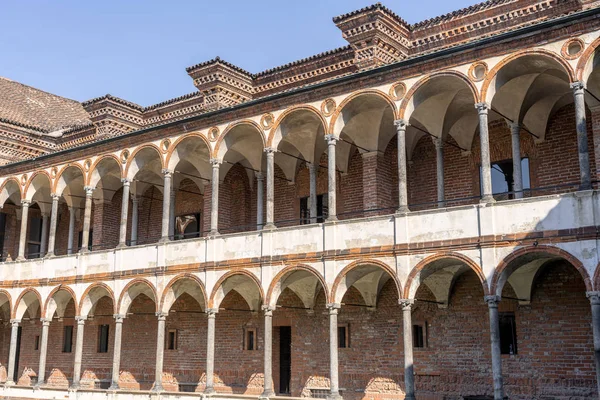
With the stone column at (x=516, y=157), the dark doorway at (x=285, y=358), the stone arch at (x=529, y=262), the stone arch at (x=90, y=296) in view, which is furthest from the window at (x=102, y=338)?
the stone column at (x=516, y=157)

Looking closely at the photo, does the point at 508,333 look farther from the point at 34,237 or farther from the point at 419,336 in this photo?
the point at 34,237

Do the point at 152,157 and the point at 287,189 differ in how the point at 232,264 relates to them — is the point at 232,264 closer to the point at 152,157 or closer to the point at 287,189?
the point at 287,189

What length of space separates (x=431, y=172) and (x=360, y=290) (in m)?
3.62

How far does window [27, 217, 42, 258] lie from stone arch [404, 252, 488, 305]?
683 inches

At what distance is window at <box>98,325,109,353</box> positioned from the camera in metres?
25.3

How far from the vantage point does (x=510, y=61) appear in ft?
48.1

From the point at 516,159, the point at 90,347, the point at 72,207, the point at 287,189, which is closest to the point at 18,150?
the point at 72,207

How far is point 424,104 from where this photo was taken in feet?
56.3

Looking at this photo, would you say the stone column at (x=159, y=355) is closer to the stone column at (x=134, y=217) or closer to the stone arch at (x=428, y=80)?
the stone column at (x=134, y=217)

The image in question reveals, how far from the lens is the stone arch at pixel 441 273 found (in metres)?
14.7

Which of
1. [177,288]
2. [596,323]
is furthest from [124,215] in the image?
[596,323]

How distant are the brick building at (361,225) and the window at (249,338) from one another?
89 millimetres

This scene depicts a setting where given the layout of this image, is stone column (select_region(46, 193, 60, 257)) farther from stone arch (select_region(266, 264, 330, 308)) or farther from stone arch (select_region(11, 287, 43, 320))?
stone arch (select_region(266, 264, 330, 308))

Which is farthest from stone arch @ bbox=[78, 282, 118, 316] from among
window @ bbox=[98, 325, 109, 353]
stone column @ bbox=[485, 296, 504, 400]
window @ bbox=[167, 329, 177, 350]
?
stone column @ bbox=[485, 296, 504, 400]
